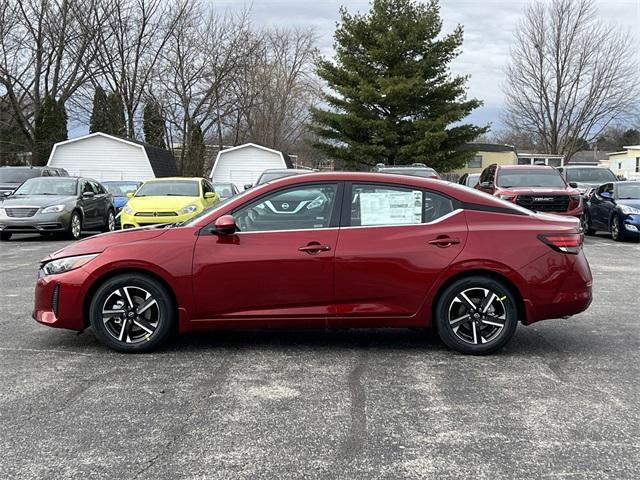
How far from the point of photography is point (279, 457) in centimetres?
331

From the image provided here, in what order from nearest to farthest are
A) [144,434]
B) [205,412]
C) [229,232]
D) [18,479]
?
1. [18,479]
2. [144,434]
3. [205,412]
4. [229,232]

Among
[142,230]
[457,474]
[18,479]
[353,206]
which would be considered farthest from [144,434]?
[353,206]

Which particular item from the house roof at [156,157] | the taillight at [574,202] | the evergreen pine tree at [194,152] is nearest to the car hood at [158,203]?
the taillight at [574,202]

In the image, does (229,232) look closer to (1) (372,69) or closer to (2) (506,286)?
(2) (506,286)

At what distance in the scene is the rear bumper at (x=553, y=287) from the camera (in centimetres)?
511

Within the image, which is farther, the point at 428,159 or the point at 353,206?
the point at 428,159

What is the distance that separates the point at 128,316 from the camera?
517 centimetres

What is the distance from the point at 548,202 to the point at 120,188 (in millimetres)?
15438

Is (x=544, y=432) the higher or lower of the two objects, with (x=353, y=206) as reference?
lower

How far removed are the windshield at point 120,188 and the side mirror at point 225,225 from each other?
18349mm

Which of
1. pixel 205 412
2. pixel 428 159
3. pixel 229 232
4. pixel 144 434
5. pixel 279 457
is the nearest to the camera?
pixel 279 457

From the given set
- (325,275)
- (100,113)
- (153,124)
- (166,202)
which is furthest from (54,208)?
(153,124)

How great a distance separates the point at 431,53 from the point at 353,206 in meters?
34.1

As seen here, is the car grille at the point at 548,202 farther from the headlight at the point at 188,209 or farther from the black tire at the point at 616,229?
the headlight at the point at 188,209
